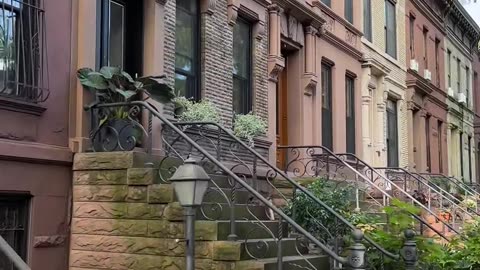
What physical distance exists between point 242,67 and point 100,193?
5.07 metres

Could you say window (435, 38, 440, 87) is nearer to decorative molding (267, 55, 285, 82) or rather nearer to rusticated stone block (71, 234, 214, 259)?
decorative molding (267, 55, 285, 82)

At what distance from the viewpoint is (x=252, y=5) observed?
12211 millimetres

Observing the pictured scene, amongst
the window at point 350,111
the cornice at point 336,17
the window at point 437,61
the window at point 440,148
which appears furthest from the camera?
the window at point 437,61

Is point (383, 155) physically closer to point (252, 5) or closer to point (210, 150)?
point (252, 5)

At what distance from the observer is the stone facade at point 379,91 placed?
18.0m

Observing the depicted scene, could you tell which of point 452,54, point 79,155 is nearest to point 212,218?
point 79,155

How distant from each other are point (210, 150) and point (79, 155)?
2.95m

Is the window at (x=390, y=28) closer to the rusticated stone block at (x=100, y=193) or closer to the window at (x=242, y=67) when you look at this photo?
the window at (x=242, y=67)

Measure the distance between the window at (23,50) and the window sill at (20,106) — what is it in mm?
97

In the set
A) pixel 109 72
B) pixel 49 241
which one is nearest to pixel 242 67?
pixel 109 72

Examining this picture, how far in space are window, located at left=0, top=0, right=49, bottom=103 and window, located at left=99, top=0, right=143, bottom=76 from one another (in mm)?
1580

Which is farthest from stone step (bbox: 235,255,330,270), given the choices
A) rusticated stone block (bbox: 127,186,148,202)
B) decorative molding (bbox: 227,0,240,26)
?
decorative molding (bbox: 227,0,240,26)

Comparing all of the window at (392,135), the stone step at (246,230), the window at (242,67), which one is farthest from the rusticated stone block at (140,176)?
the window at (392,135)

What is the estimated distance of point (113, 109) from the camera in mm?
8008
